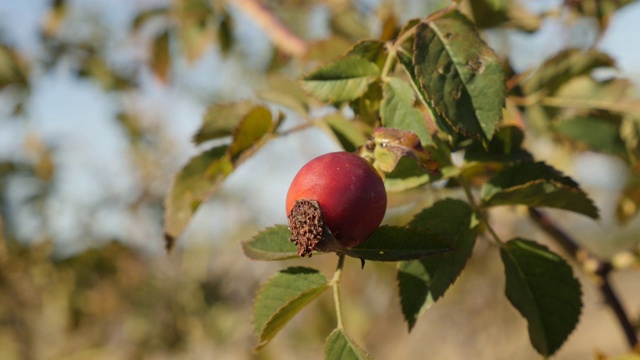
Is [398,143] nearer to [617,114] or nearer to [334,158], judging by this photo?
[334,158]

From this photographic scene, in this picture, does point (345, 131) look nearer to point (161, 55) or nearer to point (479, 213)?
point (479, 213)

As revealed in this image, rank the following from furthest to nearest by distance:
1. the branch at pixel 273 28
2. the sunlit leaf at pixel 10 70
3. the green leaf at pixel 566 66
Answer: the sunlit leaf at pixel 10 70, the branch at pixel 273 28, the green leaf at pixel 566 66

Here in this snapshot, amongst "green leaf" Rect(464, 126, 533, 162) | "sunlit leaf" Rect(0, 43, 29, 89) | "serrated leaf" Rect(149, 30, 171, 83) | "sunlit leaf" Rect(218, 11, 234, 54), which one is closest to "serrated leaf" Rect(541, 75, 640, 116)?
"green leaf" Rect(464, 126, 533, 162)

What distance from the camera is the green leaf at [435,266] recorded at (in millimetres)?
697

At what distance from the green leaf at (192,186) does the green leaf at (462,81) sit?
35cm

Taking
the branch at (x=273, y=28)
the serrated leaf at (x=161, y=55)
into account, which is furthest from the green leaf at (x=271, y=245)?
the serrated leaf at (x=161, y=55)

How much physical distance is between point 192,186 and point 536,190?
0.50 meters

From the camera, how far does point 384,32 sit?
104cm

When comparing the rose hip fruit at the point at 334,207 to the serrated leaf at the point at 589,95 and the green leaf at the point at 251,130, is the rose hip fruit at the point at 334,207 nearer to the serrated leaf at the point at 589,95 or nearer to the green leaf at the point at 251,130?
the green leaf at the point at 251,130

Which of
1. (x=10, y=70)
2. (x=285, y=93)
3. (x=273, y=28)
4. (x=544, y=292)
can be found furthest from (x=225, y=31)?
(x=544, y=292)

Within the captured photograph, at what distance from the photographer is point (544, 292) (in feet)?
2.43

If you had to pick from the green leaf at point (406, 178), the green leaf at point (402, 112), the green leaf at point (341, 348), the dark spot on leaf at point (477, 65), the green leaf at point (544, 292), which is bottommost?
the green leaf at point (544, 292)

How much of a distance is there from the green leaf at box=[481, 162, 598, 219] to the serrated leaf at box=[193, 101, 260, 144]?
415mm

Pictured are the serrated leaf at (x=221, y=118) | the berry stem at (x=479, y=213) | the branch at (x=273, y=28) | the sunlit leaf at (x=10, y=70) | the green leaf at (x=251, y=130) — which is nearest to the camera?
the berry stem at (x=479, y=213)
